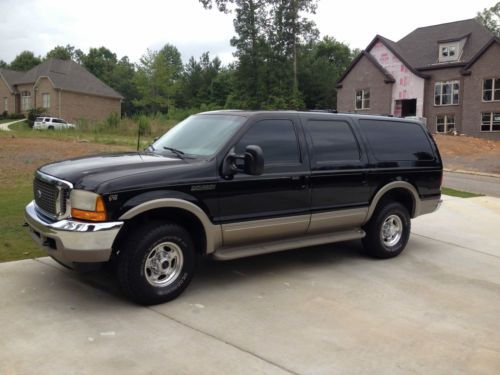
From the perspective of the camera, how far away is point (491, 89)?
38.5m

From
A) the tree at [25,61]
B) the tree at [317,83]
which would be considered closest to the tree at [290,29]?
the tree at [317,83]

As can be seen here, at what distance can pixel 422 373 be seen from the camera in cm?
380

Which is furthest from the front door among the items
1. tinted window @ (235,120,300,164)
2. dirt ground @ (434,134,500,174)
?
dirt ground @ (434,134,500,174)

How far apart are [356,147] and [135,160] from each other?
2.84 meters

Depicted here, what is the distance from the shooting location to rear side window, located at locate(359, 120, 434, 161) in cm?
675

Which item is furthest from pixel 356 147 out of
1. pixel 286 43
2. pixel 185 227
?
pixel 286 43

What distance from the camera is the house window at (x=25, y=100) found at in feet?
192

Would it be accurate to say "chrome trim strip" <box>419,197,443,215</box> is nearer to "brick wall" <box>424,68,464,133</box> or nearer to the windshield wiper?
the windshield wiper

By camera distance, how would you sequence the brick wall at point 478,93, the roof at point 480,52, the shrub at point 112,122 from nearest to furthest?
the shrub at point 112,122 → the roof at point 480,52 → the brick wall at point 478,93

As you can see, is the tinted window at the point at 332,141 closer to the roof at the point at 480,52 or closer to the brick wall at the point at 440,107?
the roof at the point at 480,52

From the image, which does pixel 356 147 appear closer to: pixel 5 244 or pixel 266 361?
pixel 266 361

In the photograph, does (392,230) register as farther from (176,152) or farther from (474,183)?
(474,183)

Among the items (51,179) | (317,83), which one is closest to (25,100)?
(317,83)

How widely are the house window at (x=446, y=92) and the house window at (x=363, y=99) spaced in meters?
6.33
